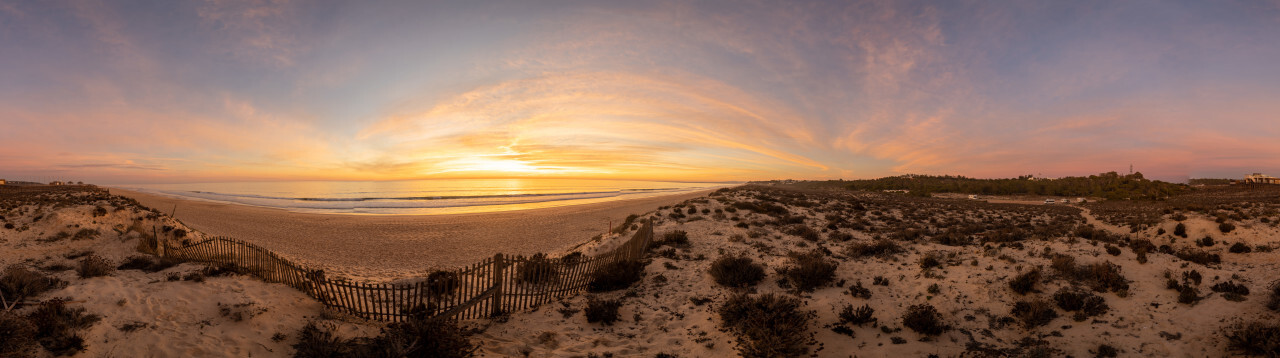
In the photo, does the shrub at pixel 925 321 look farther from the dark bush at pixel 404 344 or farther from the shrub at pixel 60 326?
the shrub at pixel 60 326

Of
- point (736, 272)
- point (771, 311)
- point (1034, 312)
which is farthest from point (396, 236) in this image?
point (1034, 312)

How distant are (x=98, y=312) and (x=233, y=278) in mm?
3326

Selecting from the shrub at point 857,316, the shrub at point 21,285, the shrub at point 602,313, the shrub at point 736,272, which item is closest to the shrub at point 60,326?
the shrub at point 21,285

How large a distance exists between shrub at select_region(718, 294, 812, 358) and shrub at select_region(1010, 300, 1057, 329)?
4.12 metres

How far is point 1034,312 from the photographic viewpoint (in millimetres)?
7984

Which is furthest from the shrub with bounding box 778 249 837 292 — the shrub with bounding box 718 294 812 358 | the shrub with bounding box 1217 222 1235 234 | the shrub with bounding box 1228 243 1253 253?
the shrub with bounding box 1217 222 1235 234

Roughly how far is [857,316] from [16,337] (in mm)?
13684

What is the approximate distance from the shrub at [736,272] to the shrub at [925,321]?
3.47 meters

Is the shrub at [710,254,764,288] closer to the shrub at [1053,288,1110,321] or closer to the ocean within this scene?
the shrub at [1053,288,1110,321]

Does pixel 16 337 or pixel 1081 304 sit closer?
pixel 16 337

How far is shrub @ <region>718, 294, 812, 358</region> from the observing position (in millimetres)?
6902

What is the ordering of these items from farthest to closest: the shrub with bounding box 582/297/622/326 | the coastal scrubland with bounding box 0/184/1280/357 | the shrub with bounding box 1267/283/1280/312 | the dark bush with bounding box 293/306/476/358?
the shrub with bounding box 582/297/622/326, the shrub with bounding box 1267/283/1280/312, the coastal scrubland with bounding box 0/184/1280/357, the dark bush with bounding box 293/306/476/358

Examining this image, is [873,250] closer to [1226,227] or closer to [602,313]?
[602,313]

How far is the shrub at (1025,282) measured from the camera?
9.11 metres
